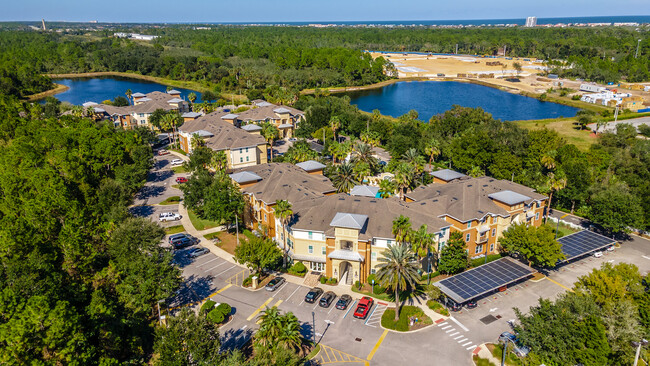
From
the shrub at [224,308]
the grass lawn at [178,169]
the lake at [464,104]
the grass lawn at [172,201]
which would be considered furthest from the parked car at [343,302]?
the lake at [464,104]

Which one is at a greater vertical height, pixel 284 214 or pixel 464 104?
pixel 284 214

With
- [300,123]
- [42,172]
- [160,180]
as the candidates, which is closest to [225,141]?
[160,180]

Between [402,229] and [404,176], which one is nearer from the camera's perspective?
[402,229]

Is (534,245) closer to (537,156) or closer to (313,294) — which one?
(313,294)

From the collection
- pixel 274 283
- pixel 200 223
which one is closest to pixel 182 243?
pixel 200 223

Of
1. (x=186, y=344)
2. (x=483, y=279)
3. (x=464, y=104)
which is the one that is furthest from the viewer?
(x=464, y=104)

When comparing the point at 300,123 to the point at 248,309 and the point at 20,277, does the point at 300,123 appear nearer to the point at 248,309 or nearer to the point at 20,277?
the point at 248,309
